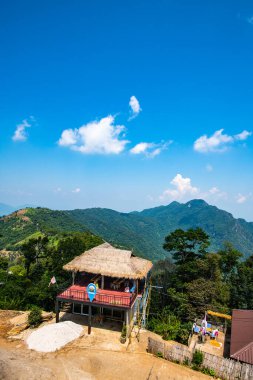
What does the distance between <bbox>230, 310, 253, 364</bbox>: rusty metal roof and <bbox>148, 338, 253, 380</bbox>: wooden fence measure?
1.33 metres

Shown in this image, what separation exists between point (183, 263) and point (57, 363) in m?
25.6

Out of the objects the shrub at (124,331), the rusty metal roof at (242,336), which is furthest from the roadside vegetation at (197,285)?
the shrub at (124,331)

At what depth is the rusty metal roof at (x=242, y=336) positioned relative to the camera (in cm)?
1845

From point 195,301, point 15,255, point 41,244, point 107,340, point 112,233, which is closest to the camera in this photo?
point 107,340

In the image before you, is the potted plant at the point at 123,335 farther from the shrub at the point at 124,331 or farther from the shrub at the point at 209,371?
the shrub at the point at 209,371

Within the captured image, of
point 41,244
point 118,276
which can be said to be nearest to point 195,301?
point 118,276

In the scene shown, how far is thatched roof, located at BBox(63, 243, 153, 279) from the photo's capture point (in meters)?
22.3

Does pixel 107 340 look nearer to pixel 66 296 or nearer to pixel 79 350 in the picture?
pixel 79 350

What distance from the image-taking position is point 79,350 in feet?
62.1

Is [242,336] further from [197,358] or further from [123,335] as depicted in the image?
[123,335]

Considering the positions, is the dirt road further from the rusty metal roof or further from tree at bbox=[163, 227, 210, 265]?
tree at bbox=[163, 227, 210, 265]

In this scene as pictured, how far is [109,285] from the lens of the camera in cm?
2380

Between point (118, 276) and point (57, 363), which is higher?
point (118, 276)

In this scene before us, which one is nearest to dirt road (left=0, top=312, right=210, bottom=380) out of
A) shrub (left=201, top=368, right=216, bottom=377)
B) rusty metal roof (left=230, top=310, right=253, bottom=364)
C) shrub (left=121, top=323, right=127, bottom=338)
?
shrub (left=201, top=368, right=216, bottom=377)
